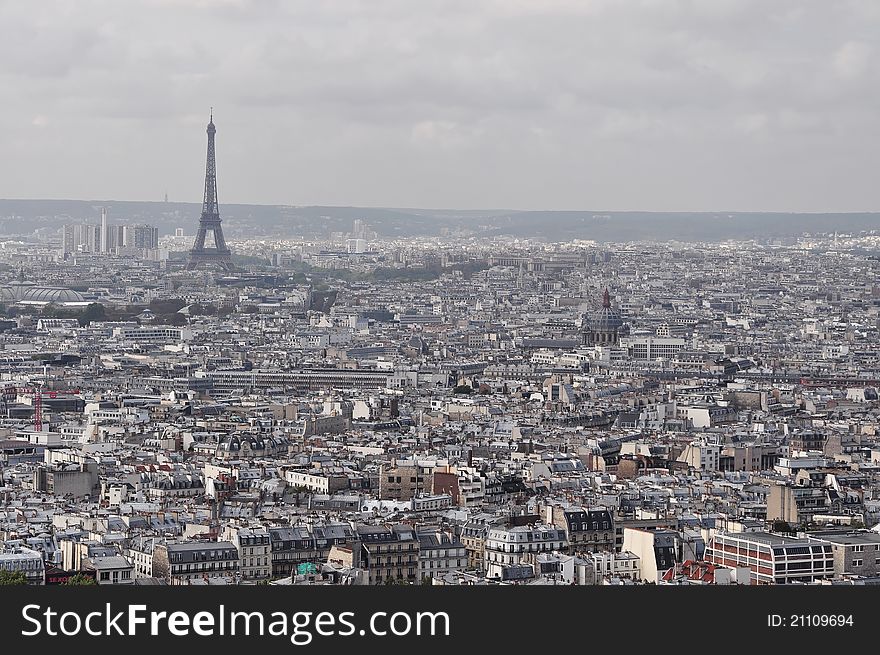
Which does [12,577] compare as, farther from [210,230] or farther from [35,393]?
[210,230]

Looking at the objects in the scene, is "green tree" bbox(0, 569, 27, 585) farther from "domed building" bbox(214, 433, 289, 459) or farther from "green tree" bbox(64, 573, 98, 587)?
"domed building" bbox(214, 433, 289, 459)

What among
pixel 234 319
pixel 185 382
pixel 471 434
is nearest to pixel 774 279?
pixel 234 319

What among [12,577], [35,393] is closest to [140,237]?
[35,393]

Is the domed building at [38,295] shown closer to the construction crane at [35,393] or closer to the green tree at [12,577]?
the construction crane at [35,393]

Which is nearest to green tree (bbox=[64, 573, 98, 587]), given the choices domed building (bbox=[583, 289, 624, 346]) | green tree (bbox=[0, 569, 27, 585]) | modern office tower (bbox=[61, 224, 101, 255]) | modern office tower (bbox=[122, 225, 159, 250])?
green tree (bbox=[0, 569, 27, 585])

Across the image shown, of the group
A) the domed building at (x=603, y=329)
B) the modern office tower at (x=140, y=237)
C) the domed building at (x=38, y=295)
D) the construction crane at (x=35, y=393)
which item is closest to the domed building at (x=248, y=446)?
the construction crane at (x=35, y=393)

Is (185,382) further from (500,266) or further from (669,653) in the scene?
(500,266)
